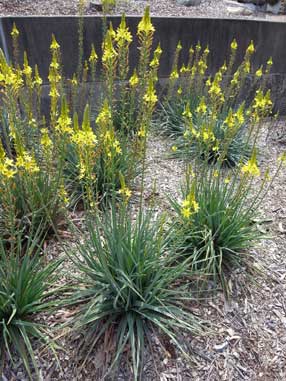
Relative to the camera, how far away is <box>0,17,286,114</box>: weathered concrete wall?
508 centimetres

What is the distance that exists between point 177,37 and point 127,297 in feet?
15.5

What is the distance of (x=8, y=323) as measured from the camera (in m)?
2.20

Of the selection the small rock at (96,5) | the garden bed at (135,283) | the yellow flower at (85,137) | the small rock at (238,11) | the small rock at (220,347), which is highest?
the small rock at (96,5)

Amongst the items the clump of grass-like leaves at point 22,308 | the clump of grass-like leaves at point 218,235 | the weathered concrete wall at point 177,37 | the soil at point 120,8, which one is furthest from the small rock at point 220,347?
the soil at point 120,8

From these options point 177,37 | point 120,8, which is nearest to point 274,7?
point 120,8

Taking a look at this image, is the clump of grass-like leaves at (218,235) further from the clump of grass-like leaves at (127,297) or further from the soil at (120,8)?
the soil at (120,8)

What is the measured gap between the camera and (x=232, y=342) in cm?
263

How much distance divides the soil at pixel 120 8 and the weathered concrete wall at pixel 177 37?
3.93ft

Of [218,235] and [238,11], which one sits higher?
[238,11]

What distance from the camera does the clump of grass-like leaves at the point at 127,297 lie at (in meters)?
2.38

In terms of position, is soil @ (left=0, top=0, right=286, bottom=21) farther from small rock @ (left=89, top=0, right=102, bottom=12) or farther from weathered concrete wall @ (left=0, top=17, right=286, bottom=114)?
weathered concrete wall @ (left=0, top=17, right=286, bottom=114)

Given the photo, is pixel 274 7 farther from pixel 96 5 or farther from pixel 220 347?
pixel 220 347

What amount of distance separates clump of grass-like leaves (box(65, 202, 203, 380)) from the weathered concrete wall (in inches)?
145

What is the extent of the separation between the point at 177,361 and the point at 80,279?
2.89 ft
